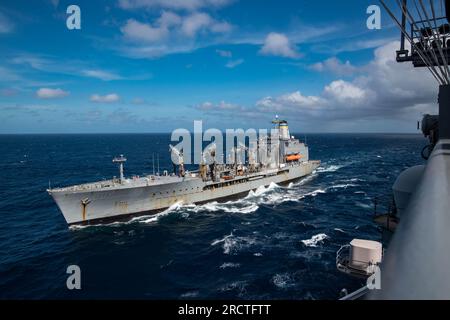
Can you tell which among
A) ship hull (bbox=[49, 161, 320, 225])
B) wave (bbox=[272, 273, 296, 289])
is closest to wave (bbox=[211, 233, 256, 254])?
wave (bbox=[272, 273, 296, 289])

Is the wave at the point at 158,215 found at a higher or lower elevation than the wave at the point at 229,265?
higher

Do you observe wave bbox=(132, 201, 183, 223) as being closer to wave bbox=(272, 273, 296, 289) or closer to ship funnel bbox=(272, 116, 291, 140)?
wave bbox=(272, 273, 296, 289)

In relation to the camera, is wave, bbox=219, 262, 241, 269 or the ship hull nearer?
wave, bbox=219, 262, 241, 269

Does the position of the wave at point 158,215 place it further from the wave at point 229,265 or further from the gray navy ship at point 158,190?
the wave at point 229,265

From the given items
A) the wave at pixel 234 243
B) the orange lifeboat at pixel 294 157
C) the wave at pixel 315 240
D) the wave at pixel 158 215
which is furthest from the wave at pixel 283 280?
the orange lifeboat at pixel 294 157

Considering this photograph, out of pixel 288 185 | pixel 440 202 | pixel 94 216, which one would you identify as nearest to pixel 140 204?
pixel 94 216
